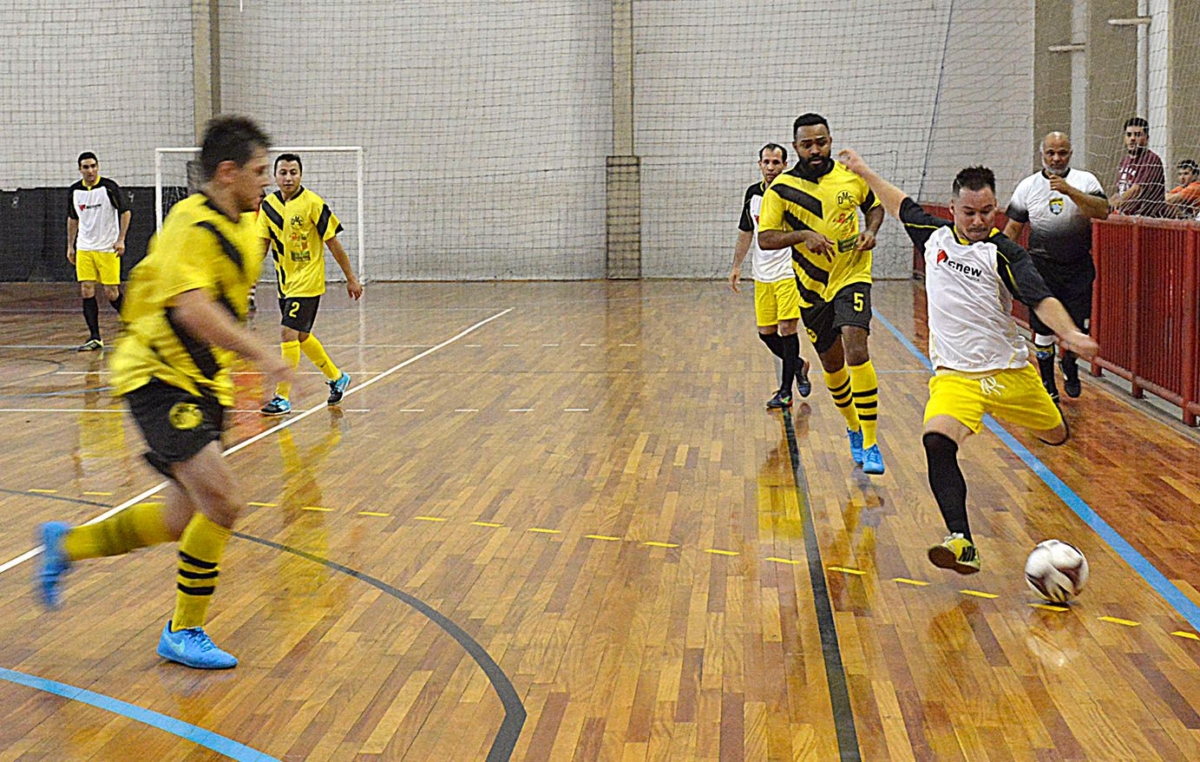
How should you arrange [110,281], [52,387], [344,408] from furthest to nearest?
[110,281]
[52,387]
[344,408]

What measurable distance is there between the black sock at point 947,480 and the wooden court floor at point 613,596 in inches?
10.8

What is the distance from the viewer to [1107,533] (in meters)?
6.16

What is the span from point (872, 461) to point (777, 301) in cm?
253

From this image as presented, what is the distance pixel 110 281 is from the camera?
14.5 m

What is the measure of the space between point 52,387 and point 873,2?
15118mm

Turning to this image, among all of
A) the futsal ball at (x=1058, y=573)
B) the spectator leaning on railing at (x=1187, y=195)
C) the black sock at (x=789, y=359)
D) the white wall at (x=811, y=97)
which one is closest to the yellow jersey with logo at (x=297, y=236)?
the black sock at (x=789, y=359)

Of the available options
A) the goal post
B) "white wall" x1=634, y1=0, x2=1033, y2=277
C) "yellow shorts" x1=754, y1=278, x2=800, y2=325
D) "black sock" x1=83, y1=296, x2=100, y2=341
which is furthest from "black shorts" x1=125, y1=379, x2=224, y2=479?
"white wall" x1=634, y1=0, x2=1033, y2=277

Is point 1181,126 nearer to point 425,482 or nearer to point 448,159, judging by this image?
point 425,482

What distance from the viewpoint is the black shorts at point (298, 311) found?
9.93m

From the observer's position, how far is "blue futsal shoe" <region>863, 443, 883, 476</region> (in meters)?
7.50

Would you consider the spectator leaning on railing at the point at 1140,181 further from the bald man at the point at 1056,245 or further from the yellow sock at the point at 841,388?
the yellow sock at the point at 841,388

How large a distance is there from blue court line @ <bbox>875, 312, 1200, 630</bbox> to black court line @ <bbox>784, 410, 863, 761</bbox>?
1248 millimetres

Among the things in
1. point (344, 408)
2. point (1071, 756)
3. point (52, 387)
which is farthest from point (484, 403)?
point (1071, 756)

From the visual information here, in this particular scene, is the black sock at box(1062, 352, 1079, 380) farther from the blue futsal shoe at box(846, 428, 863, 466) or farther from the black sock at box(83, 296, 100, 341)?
the black sock at box(83, 296, 100, 341)
